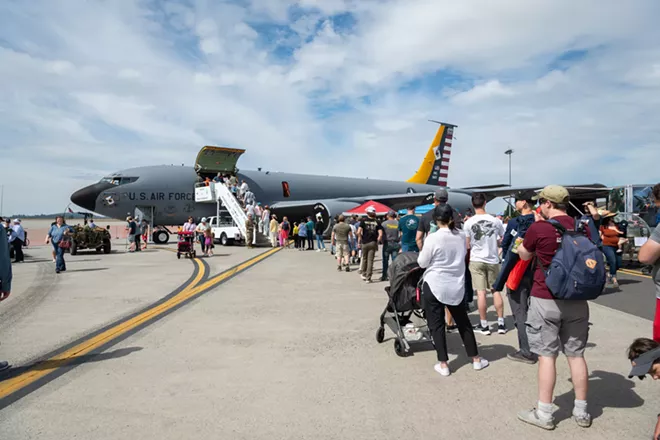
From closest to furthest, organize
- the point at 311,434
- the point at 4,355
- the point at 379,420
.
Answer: the point at 311,434 < the point at 379,420 < the point at 4,355

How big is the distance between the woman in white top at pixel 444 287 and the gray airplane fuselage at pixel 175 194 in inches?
705

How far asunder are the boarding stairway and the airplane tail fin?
20146 millimetres

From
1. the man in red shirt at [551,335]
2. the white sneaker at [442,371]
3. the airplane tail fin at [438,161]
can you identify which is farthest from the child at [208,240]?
the airplane tail fin at [438,161]

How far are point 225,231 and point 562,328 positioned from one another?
1923 centimetres

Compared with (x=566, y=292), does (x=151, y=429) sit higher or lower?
lower

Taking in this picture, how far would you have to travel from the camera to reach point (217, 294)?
26.6 ft

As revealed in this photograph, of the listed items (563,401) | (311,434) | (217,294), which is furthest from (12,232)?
(563,401)

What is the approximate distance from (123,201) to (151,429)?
65.6 ft

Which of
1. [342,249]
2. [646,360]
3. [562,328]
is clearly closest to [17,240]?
[342,249]

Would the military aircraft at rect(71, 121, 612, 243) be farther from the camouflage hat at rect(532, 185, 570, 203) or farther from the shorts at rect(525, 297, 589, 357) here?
the shorts at rect(525, 297, 589, 357)

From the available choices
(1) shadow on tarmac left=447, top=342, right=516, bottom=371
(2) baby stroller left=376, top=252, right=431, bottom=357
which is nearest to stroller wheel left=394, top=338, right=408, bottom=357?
(2) baby stroller left=376, top=252, right=431, bottom=357

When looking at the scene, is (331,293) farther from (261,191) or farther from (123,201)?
(261,191)

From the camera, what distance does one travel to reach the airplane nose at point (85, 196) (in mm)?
20609

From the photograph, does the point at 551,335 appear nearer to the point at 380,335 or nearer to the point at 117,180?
the point at 380,335
